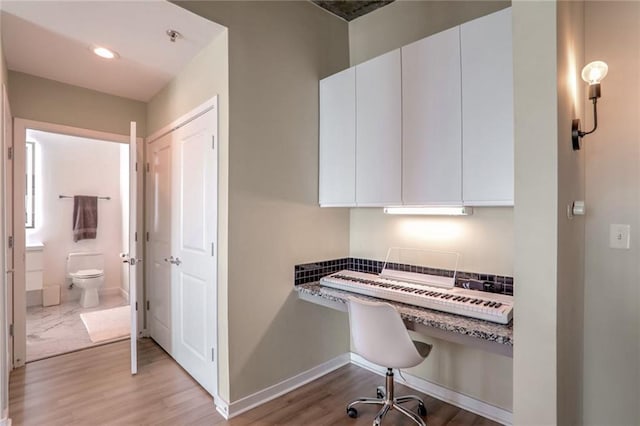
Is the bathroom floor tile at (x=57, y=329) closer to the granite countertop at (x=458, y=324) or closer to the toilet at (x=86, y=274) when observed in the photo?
the toilet at (x=86, y=274)

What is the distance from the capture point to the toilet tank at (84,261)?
472 cm

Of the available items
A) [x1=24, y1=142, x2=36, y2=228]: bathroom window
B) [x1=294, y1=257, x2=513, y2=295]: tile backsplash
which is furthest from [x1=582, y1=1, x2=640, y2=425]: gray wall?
[x1=24, y1=142, x2=36, y2=228]: bathroom window

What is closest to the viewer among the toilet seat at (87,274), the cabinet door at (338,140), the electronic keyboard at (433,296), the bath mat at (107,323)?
the electronic keyboard at (433,296)

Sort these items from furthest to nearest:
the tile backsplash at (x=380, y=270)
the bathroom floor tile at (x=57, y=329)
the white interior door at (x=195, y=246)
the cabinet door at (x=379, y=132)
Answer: the bathroom floor tile at (x=57, y=329) → the white interior door at (x=195, y=246) → the cabinet door at (x=379, y=132) → the tile backsplash at (x=380, y=270)

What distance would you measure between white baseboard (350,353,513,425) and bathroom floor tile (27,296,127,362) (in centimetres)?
298

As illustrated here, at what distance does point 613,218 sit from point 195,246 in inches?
105

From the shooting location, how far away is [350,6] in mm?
2711

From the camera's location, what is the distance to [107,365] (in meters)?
2.83

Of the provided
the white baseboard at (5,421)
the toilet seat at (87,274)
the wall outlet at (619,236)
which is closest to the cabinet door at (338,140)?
the wall outlet at (619,236)

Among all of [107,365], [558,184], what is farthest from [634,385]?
[107,365]

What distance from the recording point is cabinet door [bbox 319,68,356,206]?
8.06 ft

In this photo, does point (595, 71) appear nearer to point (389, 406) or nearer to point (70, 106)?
point (389, 406)

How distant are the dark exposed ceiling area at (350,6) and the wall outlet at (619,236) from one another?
87.6 inches

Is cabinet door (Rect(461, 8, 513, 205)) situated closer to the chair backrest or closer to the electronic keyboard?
the electronic keyboard
